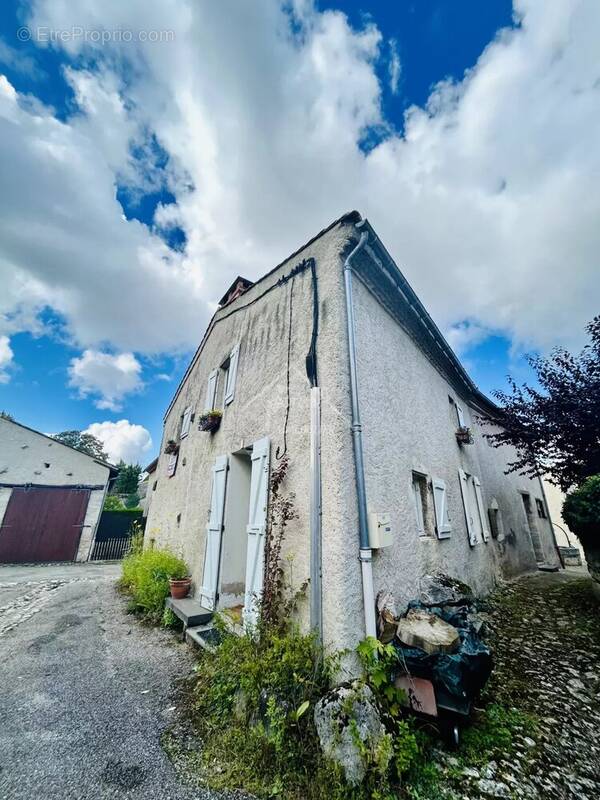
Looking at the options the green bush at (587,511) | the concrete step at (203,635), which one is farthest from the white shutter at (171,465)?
the green bush at (587,511)

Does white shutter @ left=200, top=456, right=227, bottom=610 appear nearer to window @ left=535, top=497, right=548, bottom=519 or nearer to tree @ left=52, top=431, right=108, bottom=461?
window @ left=535, top=497, right=548, bottom=519

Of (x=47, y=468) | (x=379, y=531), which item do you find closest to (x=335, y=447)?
(x=379, y=531)

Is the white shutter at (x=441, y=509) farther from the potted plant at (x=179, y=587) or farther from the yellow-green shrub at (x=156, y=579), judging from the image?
the yellow-green shrub at (x=156, y=579)

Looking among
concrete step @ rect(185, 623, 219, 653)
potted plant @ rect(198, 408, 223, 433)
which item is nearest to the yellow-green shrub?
concrete step @ rect(185, 623, 219, 653)

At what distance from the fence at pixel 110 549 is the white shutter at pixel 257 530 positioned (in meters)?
12.5

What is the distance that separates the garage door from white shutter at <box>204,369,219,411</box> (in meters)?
10.9

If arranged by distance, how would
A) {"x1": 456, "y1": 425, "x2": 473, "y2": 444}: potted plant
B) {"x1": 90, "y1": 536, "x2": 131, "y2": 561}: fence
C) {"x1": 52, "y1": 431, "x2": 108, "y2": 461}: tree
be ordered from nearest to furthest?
{"x1": 456, "y1": 425, "x2": 473, "y2": 444}: potted plant
{"x1": 90, "y1": 536, "x2": 131, "y2": 561}: fence
{"x1": 52, "y1": 431, "x2": 108, "y2": 461}: tree

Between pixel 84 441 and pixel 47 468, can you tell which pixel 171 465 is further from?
pixel 84 441

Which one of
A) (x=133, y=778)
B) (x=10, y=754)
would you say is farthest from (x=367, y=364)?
(x=10, y=754)

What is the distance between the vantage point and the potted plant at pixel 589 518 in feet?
17.2

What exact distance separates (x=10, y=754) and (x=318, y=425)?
133 inches

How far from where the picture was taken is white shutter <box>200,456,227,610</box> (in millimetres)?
4398

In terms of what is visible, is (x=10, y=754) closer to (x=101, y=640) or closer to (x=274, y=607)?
(x=274, y=607)

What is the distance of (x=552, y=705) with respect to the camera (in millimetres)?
2730
